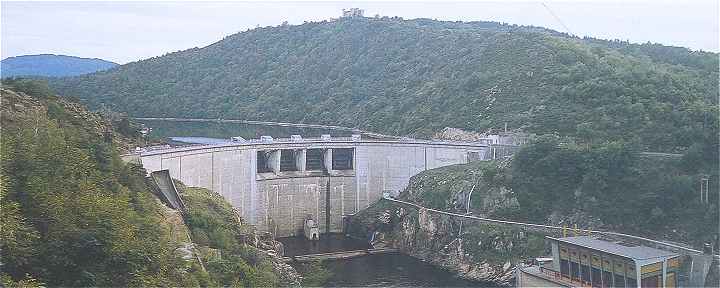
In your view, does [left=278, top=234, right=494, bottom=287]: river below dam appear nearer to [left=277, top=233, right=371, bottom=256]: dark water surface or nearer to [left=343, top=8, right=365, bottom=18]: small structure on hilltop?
[left=277, top=233, right=371, bottom=256]: dark water surface

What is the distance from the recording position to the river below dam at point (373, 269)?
47.7m

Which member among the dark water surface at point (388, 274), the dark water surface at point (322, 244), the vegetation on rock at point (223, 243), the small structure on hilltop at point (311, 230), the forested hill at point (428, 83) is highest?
the forested hill at point (428, 83)

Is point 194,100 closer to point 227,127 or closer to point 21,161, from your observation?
point 227,127

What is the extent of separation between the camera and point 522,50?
86562 mm

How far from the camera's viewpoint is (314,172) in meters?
61.7

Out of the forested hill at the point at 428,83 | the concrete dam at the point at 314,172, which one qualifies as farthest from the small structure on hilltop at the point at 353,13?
the concrete dam at the point at 314,172

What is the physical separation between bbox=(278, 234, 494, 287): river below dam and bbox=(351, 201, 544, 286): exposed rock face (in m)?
1.08

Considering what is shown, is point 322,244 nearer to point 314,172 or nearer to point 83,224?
point 314,172

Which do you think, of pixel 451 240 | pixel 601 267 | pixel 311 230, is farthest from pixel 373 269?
pixel 601 267

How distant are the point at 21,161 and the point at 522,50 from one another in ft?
231

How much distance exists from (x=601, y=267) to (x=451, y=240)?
653 inches

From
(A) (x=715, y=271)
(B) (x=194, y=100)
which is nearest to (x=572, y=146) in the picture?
(A) (x=715, y=271)

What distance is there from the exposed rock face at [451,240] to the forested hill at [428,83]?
11692mm

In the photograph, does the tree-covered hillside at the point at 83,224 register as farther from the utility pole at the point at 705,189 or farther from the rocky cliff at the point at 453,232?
the utility pole at the point at 705,189
